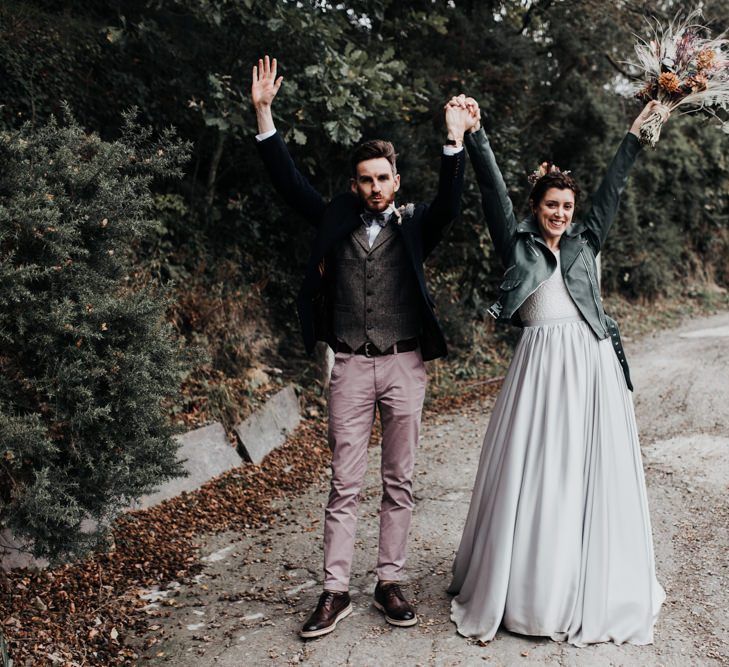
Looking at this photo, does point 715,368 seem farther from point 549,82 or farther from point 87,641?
point 87,641

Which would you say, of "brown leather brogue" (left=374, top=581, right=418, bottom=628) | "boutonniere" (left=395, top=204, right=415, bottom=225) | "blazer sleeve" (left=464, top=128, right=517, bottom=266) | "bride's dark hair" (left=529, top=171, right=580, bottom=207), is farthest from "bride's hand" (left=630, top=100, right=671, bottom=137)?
"brown leather brogue" (left=374, top=581, right=418, bottom=628)

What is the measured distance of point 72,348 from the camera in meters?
3.64

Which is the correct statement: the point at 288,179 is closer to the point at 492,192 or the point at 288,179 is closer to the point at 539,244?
the point at 492,192

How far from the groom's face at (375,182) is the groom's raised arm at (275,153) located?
24 centimetres

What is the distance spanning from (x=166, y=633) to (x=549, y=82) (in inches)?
383

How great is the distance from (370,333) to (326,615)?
1.27m

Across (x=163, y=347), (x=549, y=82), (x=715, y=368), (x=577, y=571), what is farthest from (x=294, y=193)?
(x=549, y=82)

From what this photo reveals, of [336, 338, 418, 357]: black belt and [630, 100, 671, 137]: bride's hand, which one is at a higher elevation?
[630, 100, 671, 137]: bride's hand

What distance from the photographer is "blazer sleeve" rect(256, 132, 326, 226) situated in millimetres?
3520

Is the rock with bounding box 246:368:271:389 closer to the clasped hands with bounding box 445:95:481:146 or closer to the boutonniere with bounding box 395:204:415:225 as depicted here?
the boutonniere with bounding box 395:204:415:225

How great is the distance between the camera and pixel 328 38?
5.87 metres

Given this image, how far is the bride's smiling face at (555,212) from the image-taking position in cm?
341

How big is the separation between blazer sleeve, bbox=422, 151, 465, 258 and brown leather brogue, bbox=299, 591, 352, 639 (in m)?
1.62

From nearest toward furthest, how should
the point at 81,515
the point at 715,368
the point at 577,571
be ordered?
the point at 577,571, the point at 81,515, the point at 715,368
